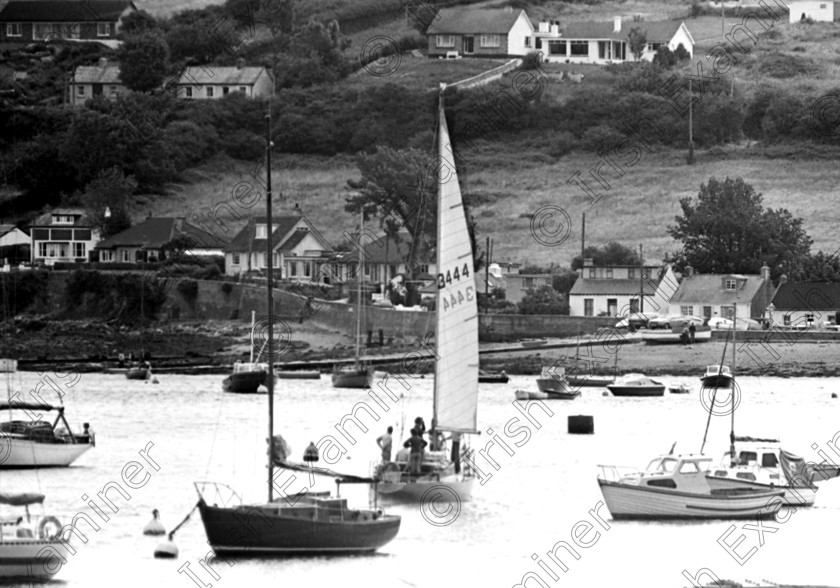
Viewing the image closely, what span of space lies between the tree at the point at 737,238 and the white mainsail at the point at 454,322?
77359 mm

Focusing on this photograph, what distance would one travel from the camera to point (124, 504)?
52500mm

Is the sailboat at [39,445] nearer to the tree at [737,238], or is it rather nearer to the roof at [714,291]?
the roof at [714,291]

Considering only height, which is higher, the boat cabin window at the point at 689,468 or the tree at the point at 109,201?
the boat cabin window at the point at 689,468

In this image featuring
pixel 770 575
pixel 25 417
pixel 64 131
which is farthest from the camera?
pixel 64 131

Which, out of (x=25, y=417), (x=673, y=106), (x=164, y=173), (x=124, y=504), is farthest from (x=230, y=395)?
(x=673, y=106)

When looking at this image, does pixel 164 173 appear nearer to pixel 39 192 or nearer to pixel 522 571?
pixel 39 192

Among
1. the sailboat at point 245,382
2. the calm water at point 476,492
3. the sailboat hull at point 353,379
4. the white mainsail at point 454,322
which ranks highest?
the white mainsail at point 454,322

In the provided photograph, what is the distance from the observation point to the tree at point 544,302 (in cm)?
11975

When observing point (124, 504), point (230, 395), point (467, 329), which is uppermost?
point (467, 329)

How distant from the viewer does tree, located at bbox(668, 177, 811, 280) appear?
418ft

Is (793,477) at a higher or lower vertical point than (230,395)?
higher

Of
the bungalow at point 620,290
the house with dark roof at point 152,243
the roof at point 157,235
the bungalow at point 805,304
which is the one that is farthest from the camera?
the roof at point 157,235

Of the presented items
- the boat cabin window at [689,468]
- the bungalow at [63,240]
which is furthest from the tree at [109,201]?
the boat cabin window at [689,468]

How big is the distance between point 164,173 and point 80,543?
132 m
